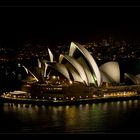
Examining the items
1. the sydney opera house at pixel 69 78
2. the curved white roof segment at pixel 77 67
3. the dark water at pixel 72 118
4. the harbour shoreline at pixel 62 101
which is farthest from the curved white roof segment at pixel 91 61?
the dark water at pixel 72 118

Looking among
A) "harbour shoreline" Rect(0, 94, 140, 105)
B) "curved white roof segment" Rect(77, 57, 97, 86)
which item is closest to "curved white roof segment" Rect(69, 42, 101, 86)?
"curved white roof segment" Rect(77, 57, 97, 86)

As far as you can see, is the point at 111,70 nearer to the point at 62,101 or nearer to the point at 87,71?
the point at 87,71

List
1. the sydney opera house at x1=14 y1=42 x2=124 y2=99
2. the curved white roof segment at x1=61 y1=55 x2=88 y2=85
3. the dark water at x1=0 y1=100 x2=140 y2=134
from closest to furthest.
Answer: the dark water at x1=0 y1=100 x2=140 y2=134 → the sydney opera house at x1=14 y1=42 x2=124 y2=99 → the curved white roof segment at x1=61 y1=55 x2=88 y2=85

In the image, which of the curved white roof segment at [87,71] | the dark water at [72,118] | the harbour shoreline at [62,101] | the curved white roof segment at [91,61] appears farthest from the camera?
the curved white roof segment at [87,71]

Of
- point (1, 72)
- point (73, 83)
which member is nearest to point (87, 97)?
point (73, 83)

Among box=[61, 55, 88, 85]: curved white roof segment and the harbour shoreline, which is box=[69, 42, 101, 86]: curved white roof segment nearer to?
box=[61, 55, 88, 85]: curved white roof segment

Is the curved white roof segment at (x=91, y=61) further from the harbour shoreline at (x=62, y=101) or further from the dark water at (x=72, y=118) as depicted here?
the dark water at (x=72, y=118)

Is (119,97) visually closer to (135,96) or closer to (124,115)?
(135,96)

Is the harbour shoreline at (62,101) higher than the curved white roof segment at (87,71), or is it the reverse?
the curved white roof segment at (87,71)
